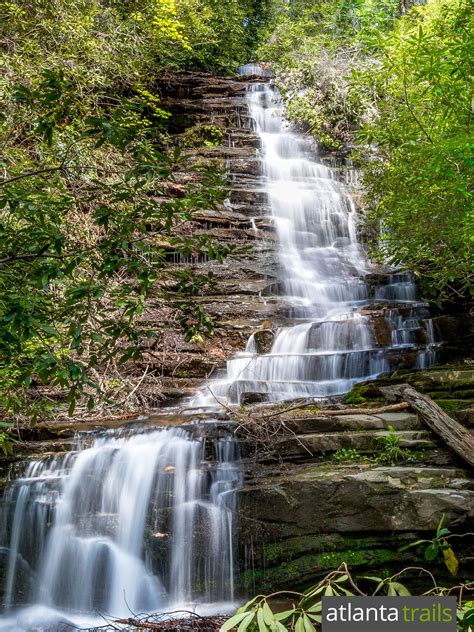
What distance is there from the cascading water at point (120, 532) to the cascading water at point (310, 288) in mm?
1851

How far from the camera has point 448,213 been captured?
6117 mm

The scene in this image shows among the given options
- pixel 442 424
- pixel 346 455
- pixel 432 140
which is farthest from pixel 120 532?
pixel 432 140

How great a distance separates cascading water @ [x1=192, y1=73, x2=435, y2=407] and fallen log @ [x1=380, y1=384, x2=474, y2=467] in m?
2.09

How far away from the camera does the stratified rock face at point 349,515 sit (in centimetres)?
464

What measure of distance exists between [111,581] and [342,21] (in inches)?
831

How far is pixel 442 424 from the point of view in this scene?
5379 millimetres

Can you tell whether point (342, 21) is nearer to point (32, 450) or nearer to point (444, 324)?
point (444, 324)

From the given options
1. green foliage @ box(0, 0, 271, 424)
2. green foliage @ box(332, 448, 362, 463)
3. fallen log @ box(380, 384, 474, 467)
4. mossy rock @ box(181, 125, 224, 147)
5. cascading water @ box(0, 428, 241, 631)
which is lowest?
cascading water @ box(0, 428, 241, 631)

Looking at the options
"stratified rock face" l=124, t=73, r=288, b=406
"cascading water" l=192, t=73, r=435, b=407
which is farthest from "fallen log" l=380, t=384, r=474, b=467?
"stratified rock face" l=124, t=73, r=288, b=406

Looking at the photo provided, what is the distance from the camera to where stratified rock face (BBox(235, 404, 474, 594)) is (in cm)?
464

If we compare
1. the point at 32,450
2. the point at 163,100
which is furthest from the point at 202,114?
the point at 32,450

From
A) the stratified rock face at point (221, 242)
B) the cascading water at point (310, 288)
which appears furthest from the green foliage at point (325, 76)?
the stratified rock face at point (221, 242)

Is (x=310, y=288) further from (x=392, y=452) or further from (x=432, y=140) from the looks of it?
(x=392, y=452)

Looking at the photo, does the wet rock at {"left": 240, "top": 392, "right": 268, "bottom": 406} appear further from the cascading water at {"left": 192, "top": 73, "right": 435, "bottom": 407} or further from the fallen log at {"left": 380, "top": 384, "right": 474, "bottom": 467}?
the fallen log at {"left": 380, "top": 384, "right": 474, "bottom": 467}
